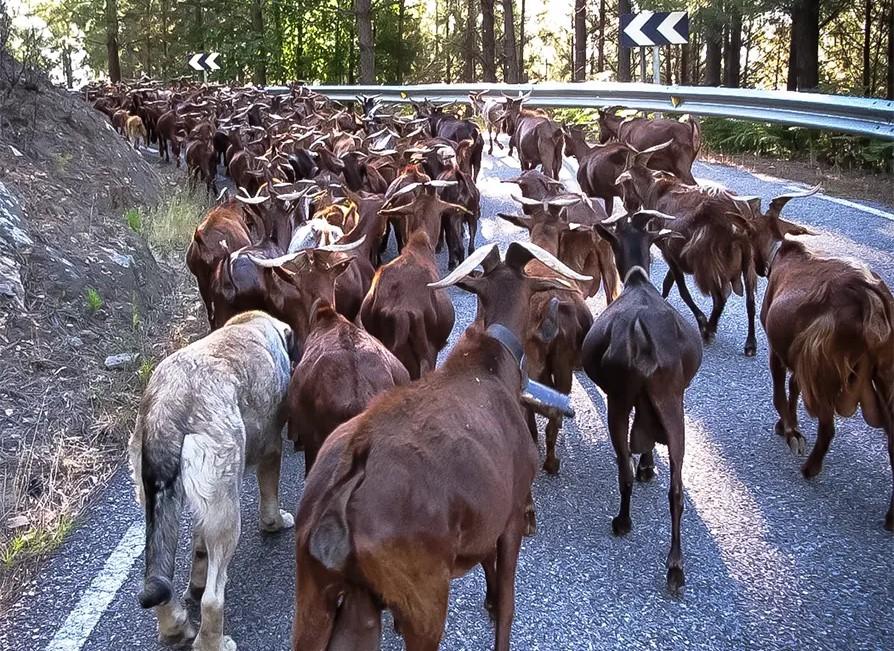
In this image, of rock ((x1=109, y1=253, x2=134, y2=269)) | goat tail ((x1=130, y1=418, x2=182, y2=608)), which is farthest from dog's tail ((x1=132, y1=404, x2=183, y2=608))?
rock ((x1=109, y1=253, x2=134, y2=269))

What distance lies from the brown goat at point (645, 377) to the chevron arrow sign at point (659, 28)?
39.2 feet

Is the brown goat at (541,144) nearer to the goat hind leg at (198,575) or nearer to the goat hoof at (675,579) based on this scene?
the goat hoof at (675,579)

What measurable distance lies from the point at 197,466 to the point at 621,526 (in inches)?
92.5

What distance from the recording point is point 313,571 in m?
2.95

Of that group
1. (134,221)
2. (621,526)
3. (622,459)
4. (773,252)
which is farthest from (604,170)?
(621,526)

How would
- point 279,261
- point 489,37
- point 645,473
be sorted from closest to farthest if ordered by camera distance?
point 645,473 → point 279,261 → point 489,37

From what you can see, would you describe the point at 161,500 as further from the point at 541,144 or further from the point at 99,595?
the point at 541,144

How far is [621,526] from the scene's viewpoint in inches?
191

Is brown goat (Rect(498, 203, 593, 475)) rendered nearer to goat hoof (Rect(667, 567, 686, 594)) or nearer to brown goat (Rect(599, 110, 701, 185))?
goat hoof (Rect(667, 567, 686, 594))

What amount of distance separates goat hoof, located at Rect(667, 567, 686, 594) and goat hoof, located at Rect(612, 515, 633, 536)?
489 mm

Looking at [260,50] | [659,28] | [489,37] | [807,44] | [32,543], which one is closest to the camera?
[32,543]

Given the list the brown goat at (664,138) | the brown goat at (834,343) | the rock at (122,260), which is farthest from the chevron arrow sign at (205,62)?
the brown goat at (834,343)

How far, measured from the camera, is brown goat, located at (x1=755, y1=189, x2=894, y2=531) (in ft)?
15.9

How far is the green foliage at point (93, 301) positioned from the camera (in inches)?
308
